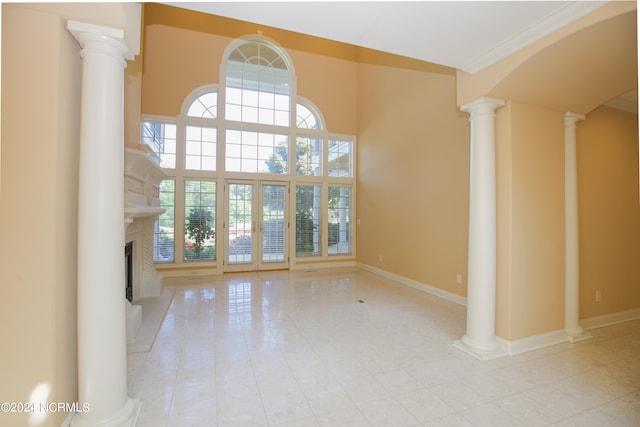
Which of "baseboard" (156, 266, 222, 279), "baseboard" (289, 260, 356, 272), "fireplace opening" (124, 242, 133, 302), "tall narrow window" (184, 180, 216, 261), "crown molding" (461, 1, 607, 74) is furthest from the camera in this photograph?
"baseboard" (289, 260, 356, 272)

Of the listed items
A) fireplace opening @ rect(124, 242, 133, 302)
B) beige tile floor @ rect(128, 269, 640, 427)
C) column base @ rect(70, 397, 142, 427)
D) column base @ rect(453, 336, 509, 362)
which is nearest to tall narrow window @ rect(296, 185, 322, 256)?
beige tile floor @ rect(128, 269, 640, 427)

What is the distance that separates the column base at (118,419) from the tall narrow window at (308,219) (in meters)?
4.88

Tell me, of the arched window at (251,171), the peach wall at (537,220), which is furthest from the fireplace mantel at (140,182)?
the peach wall at (537,220)

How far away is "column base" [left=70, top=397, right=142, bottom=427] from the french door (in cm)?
438

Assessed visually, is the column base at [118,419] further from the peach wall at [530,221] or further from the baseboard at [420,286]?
the baseboard at [420,286]

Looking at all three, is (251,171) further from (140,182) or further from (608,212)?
(608,212)

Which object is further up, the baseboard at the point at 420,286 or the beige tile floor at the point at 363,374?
the baseboard at the point at 420,286

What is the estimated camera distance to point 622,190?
3.54 meters

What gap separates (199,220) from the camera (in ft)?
19.9

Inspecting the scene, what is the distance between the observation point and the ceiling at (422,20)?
6.15 feet

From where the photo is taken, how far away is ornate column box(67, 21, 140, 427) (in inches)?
65.7

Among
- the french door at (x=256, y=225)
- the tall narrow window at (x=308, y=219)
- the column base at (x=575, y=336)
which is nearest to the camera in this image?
the column base at (x=575, y=336)

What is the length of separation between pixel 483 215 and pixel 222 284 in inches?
170

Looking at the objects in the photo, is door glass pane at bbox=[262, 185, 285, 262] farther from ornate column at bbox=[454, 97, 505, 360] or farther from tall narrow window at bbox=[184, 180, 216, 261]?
ornate column at bbox=[454, 97, 505, 360]
